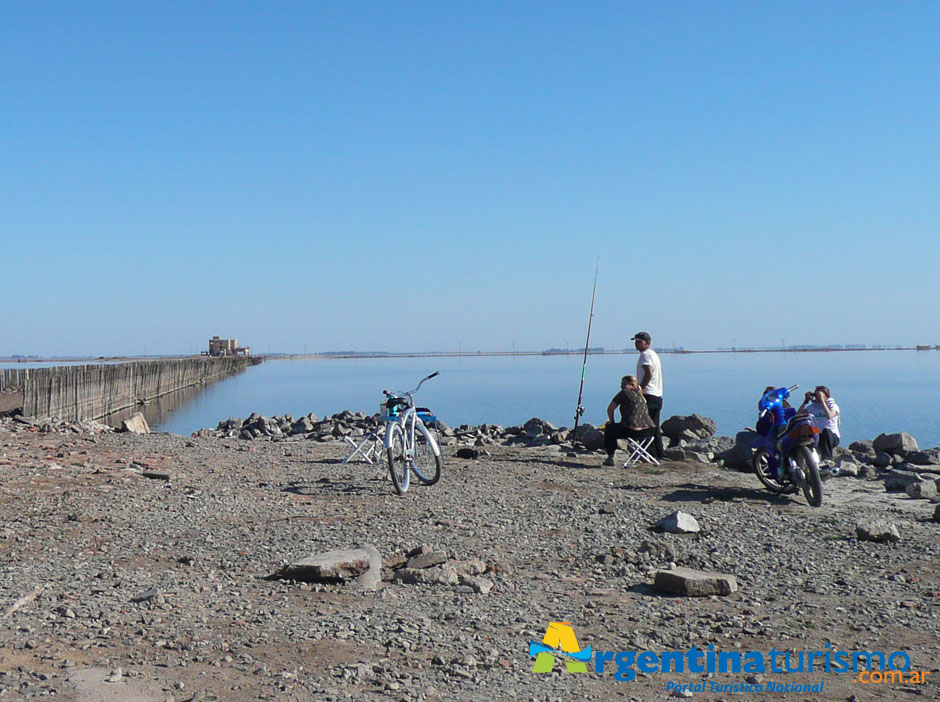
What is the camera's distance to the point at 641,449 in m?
12.8

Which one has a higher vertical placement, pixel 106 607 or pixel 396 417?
pixel 396 417

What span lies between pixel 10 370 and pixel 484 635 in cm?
2890

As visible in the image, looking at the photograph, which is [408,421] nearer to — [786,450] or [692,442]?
[786,450]

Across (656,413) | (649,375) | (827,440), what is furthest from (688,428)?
(827,440)

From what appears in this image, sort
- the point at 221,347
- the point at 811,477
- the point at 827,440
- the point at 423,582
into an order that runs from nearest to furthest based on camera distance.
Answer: the point at 423,582, the point at 811,477, the point at 827,440, the point at 221,347

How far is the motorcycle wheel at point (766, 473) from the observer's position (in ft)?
31.9

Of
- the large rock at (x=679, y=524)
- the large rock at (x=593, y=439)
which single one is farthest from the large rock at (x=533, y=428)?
the large rock at (x=679, y=524)

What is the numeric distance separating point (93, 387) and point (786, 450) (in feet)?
86.5

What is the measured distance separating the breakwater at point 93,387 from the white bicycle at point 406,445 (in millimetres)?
15084

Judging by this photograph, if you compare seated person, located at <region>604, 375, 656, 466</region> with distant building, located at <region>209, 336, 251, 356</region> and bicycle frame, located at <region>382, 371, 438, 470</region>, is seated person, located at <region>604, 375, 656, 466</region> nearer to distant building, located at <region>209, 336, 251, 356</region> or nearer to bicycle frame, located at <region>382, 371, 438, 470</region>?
bicycle frame, located at <region>382, 371, 438, 470</region>

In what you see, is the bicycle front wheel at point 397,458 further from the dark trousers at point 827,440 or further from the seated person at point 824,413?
the dark trousers at point 827,440

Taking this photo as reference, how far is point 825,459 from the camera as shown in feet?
38.5

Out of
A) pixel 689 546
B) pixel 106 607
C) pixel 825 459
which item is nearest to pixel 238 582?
pixel 106 607

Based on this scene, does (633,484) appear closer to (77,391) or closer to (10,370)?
(77,391)
